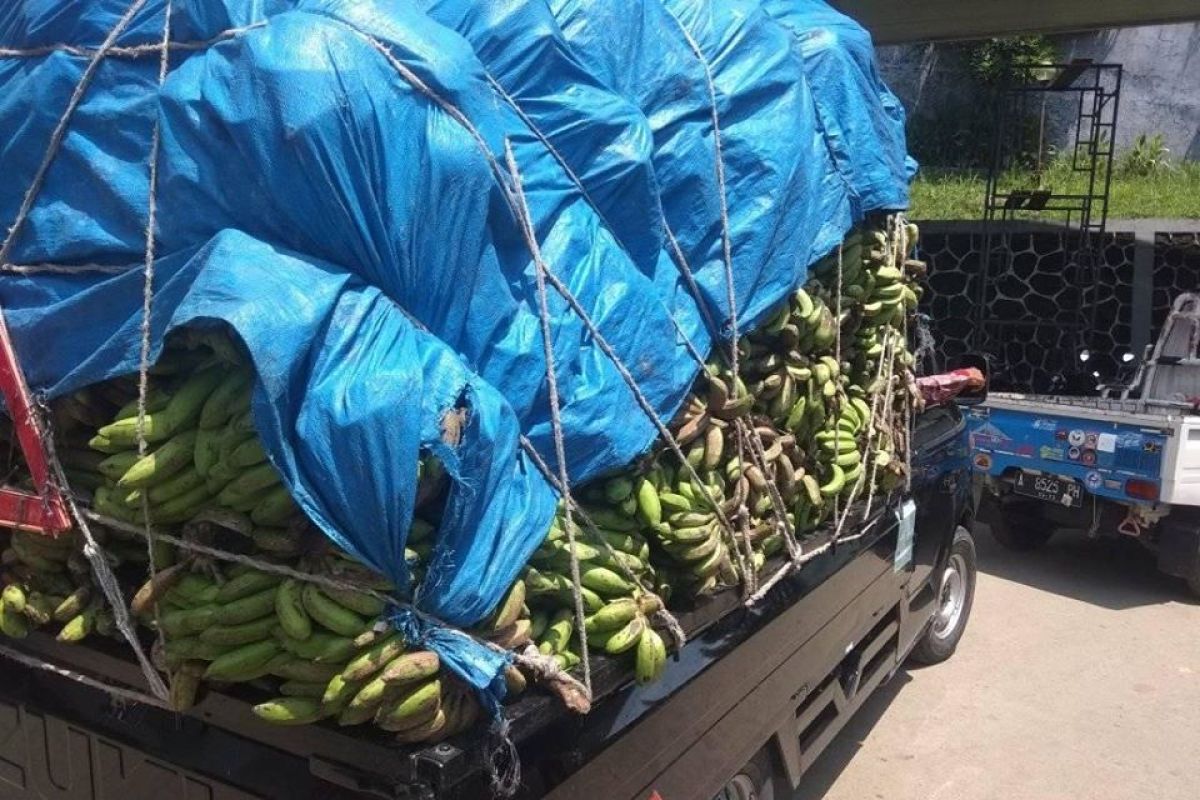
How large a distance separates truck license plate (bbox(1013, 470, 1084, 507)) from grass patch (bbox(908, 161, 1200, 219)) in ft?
24.5

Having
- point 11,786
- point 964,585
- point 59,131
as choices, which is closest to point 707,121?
point 59,131

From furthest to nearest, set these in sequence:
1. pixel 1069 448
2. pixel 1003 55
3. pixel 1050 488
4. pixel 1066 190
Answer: pixel 1003 55 < pixel 1066 190 < pixel 1050 488 < pixel 1069 448

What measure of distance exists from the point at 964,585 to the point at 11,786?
5.00 meters

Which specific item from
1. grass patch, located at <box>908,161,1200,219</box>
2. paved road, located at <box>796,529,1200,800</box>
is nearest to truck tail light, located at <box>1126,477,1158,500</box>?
paved road, located at <box>796,529,1200,800</box>

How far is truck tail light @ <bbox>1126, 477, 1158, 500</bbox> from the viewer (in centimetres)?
688

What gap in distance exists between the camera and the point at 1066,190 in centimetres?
1573

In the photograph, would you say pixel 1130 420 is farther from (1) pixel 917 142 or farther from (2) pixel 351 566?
(1) pixel 917 142

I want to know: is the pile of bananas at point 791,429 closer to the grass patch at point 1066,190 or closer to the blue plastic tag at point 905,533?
the blue plastic tag at point 905,533

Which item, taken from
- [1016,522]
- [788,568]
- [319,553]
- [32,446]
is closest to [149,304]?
[32,446]

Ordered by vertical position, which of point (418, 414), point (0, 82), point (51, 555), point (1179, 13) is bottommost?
point (51, 555)

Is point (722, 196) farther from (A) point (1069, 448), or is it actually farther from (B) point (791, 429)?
(A) point (1069, 448)

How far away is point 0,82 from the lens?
2.59 metres

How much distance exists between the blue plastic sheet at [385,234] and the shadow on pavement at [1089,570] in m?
5.73

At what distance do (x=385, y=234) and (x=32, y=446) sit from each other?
95cm
